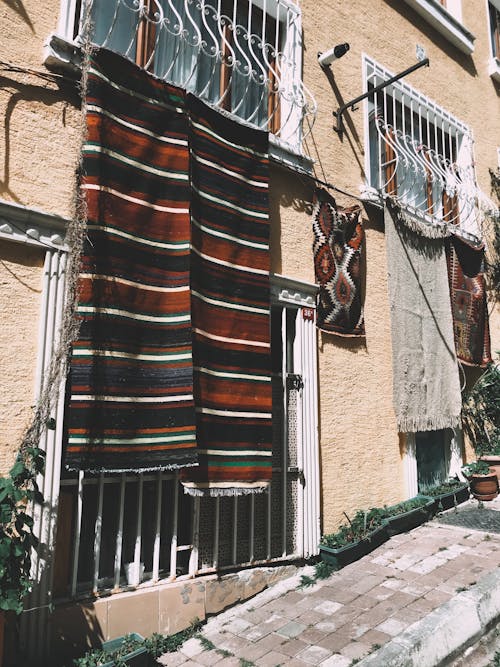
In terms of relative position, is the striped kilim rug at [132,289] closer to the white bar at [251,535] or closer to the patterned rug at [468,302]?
the white bar at [251,535]

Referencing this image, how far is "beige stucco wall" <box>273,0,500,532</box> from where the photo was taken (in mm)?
4961

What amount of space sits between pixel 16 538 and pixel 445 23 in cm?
834

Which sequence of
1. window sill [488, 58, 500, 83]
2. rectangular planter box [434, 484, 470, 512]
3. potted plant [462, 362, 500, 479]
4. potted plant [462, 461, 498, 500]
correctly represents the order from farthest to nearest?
window sill [488, 58, 500, 83] → potted plant [462, 362, 500, 479] → potted plant [462, 461, 498, 500] → rectangular planter box [434, 484, 470, 512]

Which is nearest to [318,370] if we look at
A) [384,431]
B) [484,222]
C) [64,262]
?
[384,431]

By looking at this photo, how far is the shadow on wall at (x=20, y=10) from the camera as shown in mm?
3480

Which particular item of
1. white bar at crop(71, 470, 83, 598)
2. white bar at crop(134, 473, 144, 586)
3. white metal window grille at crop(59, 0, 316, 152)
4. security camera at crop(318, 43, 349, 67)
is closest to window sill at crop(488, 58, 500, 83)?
security camera at crop(318, 43, 349, 67)

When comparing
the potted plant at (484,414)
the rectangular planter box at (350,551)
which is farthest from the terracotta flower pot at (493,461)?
the rectangular planter box at (350,551)

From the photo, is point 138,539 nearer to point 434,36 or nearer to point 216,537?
point 216,537

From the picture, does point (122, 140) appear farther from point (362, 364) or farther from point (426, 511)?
point (426, 511)

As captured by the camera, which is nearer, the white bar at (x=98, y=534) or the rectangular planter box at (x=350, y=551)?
the white bar at (x=98, y=534)

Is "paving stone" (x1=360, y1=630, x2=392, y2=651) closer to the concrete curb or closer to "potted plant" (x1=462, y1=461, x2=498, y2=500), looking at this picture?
the concrete curb

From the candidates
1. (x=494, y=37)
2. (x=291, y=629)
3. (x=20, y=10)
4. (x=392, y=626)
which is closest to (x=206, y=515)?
(x=291, y=629)

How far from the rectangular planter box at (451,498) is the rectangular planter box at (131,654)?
3.67 metres

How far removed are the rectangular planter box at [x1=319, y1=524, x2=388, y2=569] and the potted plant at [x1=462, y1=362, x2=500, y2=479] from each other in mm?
2664
